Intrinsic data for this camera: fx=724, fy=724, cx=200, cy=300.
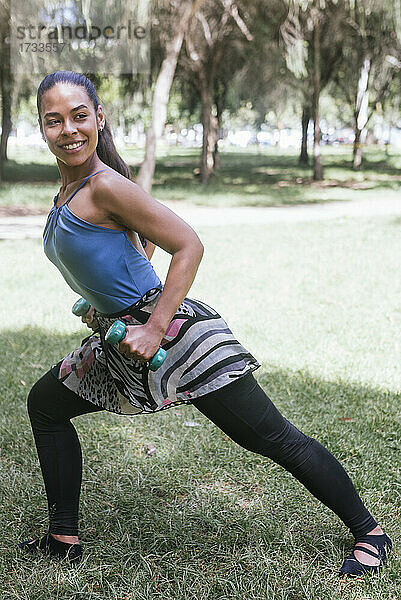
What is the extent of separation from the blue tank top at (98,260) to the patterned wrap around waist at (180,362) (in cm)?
6

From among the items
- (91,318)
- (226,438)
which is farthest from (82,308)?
(226,438)

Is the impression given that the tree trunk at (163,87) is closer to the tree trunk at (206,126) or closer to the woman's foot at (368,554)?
the tree trunk at (206,126)

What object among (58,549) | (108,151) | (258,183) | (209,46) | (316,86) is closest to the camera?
(108,151)

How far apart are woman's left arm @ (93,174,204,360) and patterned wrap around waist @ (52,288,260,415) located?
14 centimetres

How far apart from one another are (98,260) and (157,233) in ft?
0.68

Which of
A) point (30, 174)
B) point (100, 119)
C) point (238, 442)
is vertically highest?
point (100, 119)

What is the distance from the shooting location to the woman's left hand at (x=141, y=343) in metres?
2.22

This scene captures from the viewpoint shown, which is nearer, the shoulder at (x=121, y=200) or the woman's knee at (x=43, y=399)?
the shoulder at (x=121, y=200)

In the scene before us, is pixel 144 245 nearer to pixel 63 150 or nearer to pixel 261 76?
pixel 63 150

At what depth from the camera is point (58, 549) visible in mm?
2791

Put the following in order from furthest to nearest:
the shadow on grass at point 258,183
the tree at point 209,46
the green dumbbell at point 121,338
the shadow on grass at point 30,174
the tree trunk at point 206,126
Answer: the shadow on grass at point 30,174 → the tree trunk at point 206,126 → the tree at point 209,46 → the shadow on grass at point 258,183 → the green dumbbell at point 121,338

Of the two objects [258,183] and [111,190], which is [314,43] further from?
[111,190]

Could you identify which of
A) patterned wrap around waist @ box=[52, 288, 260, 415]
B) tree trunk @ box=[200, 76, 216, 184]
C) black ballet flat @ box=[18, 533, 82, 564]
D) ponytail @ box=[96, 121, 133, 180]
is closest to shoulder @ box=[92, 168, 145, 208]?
ponytail @ box=[96, 121, 133, 180]

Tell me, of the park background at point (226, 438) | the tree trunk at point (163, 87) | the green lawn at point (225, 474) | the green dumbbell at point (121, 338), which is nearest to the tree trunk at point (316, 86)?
the park background at point (226, 438)
